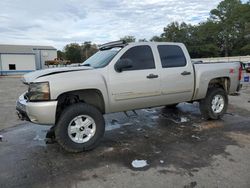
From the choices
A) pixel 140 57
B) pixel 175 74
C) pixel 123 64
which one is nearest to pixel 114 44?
pixel 140 57

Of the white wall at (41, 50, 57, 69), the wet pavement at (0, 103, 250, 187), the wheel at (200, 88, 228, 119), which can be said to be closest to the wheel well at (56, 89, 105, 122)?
the wet pavement at (0, 103, 250, 187)

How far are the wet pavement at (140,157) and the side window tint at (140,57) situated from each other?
1.57m

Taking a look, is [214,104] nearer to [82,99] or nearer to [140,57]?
[140,57]

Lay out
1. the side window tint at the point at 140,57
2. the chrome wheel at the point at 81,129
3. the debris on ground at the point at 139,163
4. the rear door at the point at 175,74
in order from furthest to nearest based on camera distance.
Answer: the rear door at the point at 175,74 → the side window tint at the point at 140,57 → the chrome wheel at the point at 81,129 → the debris on ground at the point at 139,163

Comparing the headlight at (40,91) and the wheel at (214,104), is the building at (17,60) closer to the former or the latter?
the wheel at (214,104)

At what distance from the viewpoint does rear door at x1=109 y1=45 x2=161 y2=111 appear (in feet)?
16.6

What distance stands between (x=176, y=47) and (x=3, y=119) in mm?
5403

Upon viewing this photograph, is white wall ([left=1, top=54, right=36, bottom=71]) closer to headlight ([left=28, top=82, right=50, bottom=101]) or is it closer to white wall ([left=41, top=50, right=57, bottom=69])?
white wall ([left=41, top=50, right=57, bottom=69])

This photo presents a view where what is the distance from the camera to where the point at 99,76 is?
487cm

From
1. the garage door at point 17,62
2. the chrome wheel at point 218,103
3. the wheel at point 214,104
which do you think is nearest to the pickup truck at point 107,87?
the wheel at point 214,104

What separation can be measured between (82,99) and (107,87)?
0.57m

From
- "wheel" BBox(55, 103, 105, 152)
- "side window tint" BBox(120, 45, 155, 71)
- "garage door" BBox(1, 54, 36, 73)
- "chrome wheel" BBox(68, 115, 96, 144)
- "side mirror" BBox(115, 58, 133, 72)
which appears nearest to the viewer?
"wheel" BBox(55, 103, 105, 152)

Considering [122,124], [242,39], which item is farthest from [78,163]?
[242,39]

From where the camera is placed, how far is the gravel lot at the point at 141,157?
12.1ft
